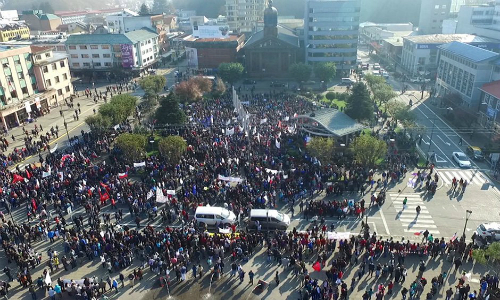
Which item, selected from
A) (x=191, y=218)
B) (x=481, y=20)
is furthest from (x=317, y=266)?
(x=481, y=20)

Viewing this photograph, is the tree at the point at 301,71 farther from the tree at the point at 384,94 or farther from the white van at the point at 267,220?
the white van at the point at 267,220

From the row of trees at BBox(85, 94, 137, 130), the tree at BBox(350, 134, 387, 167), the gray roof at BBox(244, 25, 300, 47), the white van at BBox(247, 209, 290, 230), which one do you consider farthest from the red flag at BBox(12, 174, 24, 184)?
the gray roof at BBox(244, 25, 300, 47)

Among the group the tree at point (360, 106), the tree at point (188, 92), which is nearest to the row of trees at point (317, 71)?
the tree at point (188, 92)

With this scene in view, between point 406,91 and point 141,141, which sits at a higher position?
point 141,141

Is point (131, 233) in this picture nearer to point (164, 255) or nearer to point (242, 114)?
point (164, 255)

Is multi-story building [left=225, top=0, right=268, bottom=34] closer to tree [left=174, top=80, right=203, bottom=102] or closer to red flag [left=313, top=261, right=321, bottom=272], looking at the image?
tree [left=174, top=80, right=203, bottom=102]

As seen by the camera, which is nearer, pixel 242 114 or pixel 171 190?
pixel 171 190

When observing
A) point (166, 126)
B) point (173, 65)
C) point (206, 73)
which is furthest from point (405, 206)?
point (173, 65)
